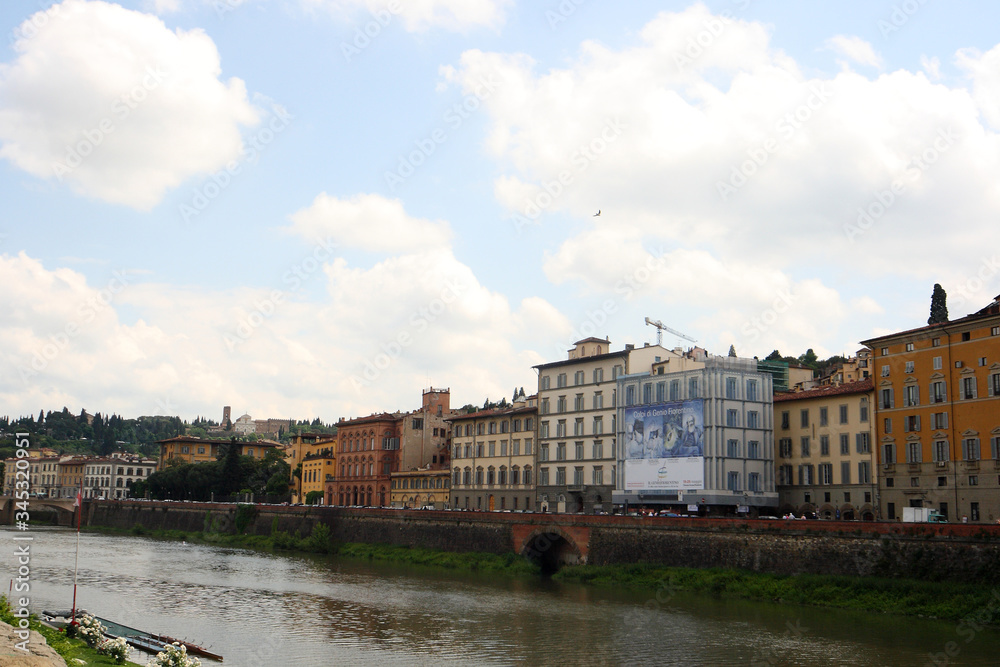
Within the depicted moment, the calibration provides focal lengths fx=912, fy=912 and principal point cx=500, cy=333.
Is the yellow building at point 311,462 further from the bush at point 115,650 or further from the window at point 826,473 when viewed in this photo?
the bush at point 115,650

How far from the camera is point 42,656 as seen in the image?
68.2 feet

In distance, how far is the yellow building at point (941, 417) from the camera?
184ft

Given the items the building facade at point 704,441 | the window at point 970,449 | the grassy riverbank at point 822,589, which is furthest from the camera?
the building facade at point 704,441

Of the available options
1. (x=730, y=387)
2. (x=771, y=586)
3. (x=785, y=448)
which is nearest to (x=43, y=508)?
(x=730, y=387)

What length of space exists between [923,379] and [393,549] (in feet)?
151

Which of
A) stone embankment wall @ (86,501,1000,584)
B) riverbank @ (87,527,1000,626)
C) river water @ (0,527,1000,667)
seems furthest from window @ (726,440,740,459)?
river water @ (0,527,1000,667)

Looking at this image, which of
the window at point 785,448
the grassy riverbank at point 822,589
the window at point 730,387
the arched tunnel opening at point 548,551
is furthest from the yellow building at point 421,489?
the grassy riverbank at point 822,589

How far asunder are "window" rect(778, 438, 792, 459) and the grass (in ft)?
184

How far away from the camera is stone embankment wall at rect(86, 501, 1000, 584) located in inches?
1795

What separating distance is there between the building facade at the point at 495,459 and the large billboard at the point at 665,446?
1485cm

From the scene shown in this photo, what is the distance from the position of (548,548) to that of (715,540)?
1616cm

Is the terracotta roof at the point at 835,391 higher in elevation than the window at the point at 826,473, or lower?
higher

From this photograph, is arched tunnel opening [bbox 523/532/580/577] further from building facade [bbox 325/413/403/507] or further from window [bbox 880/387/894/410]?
building facade [bbox 325/413/403/507]

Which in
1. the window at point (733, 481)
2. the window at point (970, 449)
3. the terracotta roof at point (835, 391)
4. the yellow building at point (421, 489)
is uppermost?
the terracotta roof at point (835, 391)
